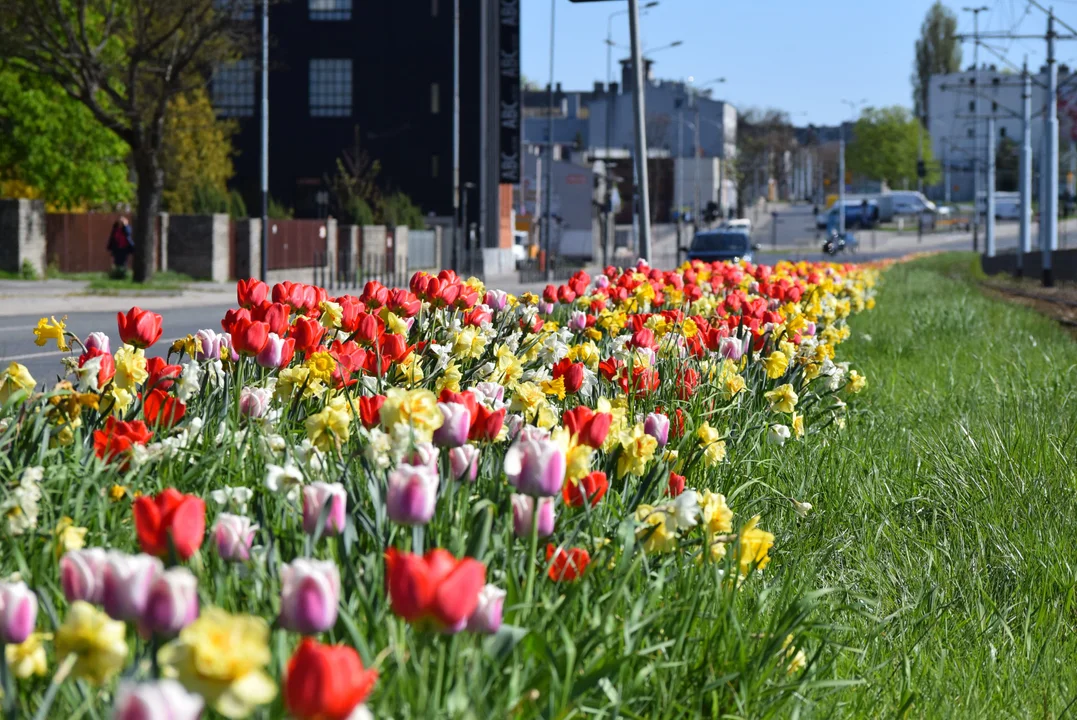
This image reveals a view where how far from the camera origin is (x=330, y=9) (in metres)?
68.7

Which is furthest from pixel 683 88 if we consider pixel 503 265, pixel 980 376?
pixel 980 376

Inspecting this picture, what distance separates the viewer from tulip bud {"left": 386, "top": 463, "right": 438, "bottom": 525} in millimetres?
2574

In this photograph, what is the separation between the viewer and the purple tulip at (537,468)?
2.81 m

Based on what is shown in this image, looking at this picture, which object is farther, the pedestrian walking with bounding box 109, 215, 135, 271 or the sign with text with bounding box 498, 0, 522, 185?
the sign with text with bounding box 498, 0, 522, 185

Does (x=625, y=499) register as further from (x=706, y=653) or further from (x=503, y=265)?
(x=503, y=265)

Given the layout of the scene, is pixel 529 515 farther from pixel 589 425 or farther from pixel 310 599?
pixel 310 599

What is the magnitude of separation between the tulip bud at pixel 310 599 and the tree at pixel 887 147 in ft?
573

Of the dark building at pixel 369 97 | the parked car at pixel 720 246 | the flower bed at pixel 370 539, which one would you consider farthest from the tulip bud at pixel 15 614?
the dark building at pixel 369 97

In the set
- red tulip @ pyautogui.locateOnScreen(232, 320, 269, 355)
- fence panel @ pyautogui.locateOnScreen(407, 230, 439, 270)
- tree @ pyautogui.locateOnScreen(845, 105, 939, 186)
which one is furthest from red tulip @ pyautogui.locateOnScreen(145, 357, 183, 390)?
tree @ pyautogui.locateOnScreen(845, 105, 939, 186)

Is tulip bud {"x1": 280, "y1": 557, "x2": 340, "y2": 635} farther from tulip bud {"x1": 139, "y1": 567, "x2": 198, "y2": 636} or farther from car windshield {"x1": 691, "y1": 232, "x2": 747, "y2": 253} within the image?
car windshield {"x1": 691, "y1": 232, "x2": 747, "y2": 253}

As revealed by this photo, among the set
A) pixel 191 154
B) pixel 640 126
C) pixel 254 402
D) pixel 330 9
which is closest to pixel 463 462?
pixel 254 402

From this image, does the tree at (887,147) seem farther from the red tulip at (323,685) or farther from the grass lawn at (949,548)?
the red tulip at (323,685)

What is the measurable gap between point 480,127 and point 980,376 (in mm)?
59016

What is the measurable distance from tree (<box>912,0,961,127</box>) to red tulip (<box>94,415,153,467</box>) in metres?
191
